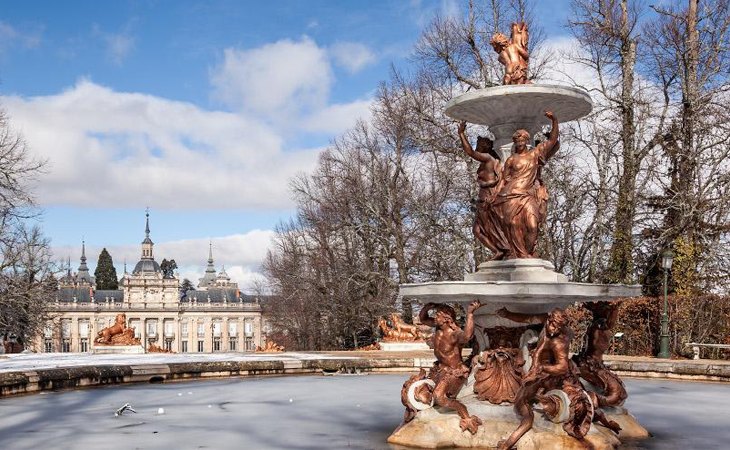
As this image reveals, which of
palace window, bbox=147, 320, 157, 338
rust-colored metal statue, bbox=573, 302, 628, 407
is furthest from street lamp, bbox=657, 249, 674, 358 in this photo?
palace window, bbox=147, 320, 157, 338

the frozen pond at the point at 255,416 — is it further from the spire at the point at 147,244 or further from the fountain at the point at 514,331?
the spire at the point at 147,244

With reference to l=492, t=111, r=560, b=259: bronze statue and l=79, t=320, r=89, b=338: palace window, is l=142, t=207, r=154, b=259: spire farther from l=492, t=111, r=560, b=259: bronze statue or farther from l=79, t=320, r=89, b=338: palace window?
l=492, t=111, r=560, b=259: bronze statue

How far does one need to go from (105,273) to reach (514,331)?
505 feet

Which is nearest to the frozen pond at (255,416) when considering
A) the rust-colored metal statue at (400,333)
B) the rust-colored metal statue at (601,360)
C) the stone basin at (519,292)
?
the rust-colored metal statue at (601,360)

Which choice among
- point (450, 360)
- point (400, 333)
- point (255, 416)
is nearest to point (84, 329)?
point (400, 333)

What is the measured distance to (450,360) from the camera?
759 cm

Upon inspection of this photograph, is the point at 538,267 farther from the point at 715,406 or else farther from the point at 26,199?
the point at 26,199

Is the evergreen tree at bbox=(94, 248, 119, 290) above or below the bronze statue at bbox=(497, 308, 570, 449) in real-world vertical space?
above

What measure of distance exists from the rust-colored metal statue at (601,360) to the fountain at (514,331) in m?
0.01

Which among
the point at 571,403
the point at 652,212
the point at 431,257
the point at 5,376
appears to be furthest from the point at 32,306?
the point at 571,403

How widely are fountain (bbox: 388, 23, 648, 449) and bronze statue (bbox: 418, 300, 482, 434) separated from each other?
0.01 meters

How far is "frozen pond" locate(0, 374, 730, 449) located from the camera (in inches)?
288

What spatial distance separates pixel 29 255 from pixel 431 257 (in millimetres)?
19365

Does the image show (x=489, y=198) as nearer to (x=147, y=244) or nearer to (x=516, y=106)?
(x=516, y=106)
